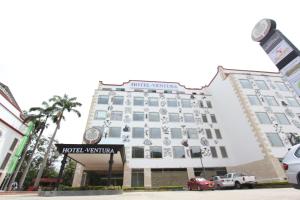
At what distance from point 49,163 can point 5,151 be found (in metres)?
24.6

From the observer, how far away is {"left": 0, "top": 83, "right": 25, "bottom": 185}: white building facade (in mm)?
24803

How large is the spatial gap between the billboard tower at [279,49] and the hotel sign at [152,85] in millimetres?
21979

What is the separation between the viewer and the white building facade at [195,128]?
991 inches

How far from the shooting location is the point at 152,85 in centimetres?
3619

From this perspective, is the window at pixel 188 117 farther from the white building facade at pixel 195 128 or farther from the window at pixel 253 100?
the window at pixel 253 100

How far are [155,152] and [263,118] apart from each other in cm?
1686

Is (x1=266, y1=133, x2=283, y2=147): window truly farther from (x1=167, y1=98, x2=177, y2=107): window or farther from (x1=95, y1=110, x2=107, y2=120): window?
(x1=95, y1=110, x2=107, y2=120): window

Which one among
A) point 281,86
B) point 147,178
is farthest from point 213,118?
point 147,178

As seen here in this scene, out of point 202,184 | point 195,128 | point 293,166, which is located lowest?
point 293,166

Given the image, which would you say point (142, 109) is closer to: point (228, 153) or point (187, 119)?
point (187, 119)

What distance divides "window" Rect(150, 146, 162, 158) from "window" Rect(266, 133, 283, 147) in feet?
50.7

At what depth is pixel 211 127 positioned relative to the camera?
31.4 meters

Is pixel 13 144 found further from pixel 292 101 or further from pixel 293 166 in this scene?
pixel 292 101

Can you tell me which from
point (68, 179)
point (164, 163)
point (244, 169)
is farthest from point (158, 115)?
point (68, 179)
